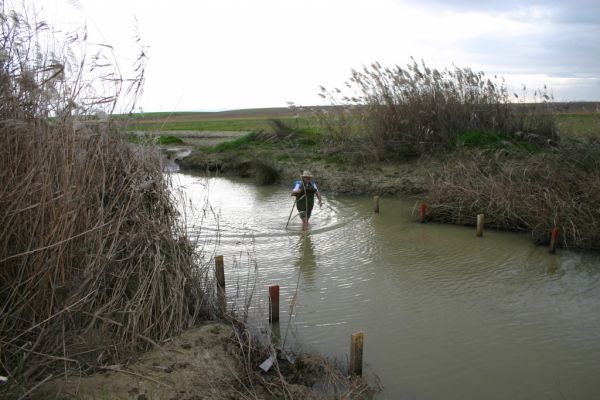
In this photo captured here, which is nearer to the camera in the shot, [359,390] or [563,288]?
[359,390]

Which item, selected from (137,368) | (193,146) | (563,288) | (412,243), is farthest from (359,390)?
(193,146)

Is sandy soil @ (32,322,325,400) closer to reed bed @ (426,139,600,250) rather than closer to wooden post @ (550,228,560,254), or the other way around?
wooden post @ (550,228,560,254)

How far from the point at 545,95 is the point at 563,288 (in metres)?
9.10

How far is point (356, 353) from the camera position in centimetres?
459

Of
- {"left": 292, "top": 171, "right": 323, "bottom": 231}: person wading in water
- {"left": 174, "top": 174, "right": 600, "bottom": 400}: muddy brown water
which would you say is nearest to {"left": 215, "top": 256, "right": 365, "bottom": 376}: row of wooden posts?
{"left": 174, "top": 174, "right": 600, "bottom": 400}: muddy brown water

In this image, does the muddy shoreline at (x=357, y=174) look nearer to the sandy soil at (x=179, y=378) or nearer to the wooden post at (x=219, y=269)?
the wooden post at (x=219, y=269)

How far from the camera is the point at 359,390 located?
4.47m

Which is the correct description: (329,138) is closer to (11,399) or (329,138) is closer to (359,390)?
(359,390)

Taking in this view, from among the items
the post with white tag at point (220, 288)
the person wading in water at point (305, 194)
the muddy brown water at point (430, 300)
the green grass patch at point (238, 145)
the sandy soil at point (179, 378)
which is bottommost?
the muddy brown water at point (430, 300)

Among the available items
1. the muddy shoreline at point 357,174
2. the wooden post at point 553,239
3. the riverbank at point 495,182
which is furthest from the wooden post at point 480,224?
the muddy shoreline at point 357,174

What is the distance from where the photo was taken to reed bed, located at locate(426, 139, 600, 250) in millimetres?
8961

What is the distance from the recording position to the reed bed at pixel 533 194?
353 inches

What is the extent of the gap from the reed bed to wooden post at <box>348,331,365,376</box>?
592 cm

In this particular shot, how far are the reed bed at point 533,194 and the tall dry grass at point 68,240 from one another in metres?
7.04
